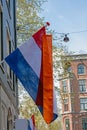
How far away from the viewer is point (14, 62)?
820 centimetres

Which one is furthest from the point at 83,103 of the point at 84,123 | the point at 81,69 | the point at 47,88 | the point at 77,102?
the point at 47,88

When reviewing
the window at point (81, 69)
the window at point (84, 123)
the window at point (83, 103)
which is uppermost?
the window at point (81, 69)

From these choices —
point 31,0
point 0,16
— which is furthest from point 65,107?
point 0,16

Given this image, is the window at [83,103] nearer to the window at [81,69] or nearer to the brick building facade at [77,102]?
the brick building facade at [77,102]

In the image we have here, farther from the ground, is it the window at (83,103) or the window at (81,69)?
the window at (81,69)

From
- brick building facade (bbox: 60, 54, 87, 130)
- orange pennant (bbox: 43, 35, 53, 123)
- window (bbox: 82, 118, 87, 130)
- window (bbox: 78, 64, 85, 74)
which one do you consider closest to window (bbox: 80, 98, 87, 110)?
brick building facade (bbox: 60, 54, 87, 130)

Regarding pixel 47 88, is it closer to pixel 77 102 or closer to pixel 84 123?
pixel 84 123

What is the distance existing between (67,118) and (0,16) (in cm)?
5714

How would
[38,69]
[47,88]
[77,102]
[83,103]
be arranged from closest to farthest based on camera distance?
[47,88] → [38,69] → [77,102] → [83,103]

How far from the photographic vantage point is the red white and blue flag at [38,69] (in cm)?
816

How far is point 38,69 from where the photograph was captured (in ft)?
27.5

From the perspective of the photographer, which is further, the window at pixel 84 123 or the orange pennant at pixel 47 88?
the window at pixel 84 123

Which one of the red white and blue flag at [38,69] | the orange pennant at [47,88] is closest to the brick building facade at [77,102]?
the red white and blue flag at [38,69]

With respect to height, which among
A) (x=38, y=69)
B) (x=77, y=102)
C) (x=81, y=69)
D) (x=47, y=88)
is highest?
(x=81, y=69)
